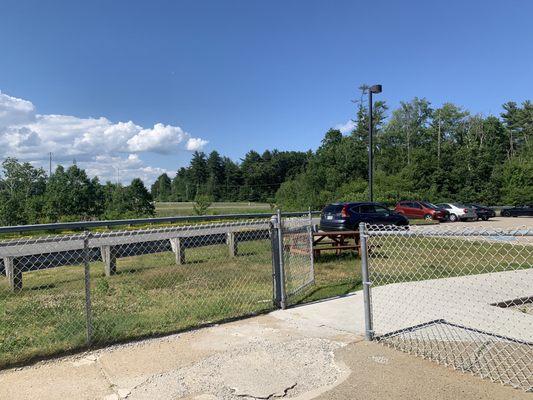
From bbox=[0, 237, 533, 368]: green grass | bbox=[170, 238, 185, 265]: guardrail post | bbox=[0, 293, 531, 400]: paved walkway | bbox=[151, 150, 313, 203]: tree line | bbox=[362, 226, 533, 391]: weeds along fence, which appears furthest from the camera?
bbox=[151, 150, 313, 203]: tree line

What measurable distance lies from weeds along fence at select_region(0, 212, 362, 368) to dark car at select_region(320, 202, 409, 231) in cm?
832

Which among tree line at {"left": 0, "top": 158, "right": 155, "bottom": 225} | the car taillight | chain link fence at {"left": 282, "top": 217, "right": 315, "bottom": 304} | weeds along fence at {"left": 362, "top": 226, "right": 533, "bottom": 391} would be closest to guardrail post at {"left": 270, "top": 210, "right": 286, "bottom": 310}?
chain link fence at {"left": 282, "top": 217, "right": 315, "bottom": 304}

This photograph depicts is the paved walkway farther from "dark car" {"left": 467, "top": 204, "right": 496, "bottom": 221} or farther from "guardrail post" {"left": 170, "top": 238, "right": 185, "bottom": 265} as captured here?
"dark car" {"left": 467, "top": 204, "right": 496, "bottom": 221}

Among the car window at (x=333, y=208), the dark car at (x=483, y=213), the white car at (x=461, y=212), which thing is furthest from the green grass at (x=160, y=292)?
the dark car at (x=483, y=213)

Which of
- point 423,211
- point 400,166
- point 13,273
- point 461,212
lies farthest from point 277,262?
point 400,166

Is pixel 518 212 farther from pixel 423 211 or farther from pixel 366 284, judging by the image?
pixel 366 284

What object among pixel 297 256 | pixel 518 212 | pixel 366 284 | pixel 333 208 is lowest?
pixel 518 212

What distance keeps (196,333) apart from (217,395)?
174cm

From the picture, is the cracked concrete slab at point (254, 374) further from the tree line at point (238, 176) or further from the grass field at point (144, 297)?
the tree line at point (238, 176)

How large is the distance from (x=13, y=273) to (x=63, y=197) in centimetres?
1816

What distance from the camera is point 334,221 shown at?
1891cm

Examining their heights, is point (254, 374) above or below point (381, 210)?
below

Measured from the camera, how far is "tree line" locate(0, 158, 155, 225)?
75.0ft

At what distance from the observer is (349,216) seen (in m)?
18.8
